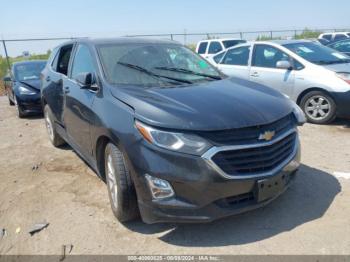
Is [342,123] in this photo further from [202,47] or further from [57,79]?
[202,47]

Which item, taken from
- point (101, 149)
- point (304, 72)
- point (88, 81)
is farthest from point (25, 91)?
point (304, 72)

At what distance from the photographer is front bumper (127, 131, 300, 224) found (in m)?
2.81

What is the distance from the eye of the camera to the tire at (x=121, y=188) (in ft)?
10.5

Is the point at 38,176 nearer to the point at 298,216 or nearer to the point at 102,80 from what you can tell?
the point at 102,80

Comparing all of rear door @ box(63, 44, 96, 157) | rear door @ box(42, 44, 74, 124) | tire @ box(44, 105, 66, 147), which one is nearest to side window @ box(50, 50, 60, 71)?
rear door @ box(42, 44, 74, 124)

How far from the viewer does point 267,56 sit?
762 centimetres

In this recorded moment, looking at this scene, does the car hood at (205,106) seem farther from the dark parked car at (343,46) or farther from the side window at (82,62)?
the dark parked car at (343,46)

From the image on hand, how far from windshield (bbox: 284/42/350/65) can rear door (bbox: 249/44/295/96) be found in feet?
1.00

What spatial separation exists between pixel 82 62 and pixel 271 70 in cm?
440

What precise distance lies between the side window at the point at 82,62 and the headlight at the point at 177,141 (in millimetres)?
1447

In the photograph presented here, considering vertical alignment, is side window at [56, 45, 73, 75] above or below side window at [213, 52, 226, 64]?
above

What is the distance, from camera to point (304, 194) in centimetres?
388

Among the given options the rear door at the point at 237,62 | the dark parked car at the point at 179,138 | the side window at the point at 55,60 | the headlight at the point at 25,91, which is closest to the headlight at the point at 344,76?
the rear door at the point at 237,62

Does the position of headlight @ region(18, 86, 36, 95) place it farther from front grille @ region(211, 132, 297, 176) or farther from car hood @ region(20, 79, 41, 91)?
front grille @ region(211, 132, 297, 176)
